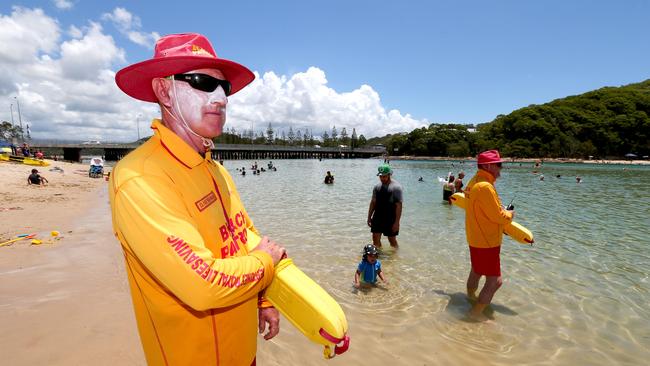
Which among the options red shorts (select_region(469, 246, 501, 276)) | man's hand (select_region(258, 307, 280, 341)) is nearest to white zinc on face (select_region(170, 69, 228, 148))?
man's hand (select_region(258, 307, 280, 341))

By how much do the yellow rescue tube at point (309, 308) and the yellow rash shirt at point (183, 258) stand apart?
8.2 inches

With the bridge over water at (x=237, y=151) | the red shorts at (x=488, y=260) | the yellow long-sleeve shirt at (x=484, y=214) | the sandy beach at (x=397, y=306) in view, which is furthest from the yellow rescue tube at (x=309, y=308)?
the bridge over water at (x=237, y=151)

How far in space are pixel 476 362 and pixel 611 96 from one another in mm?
182969

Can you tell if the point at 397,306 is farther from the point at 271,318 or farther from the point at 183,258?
the point at 183,258

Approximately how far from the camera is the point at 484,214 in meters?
4.84

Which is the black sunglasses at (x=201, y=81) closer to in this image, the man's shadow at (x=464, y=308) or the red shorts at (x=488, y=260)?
the red shorts at (x=488, y=260)

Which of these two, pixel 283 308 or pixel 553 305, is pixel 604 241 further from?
pixel 283 308

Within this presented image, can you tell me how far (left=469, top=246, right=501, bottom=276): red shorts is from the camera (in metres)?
4.96

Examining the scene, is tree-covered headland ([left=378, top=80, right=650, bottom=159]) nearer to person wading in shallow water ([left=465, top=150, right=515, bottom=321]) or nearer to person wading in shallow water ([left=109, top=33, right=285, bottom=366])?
person wading in shallow water ([left=465, top=150, right=515, bottom=321])

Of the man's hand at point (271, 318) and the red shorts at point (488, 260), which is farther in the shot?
the red shorts at point (488, 260)

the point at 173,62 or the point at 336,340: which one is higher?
the point at 173,62

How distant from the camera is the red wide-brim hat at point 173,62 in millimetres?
1689

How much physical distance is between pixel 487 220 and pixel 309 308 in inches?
155

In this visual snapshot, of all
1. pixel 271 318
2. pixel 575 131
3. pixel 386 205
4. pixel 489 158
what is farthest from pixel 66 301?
pixel 575 131
